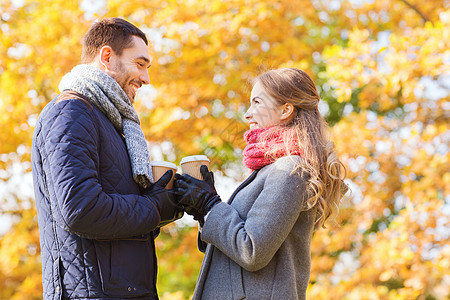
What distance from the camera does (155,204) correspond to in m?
2.08

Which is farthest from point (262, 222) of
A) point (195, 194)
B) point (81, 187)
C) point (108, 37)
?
point (108, 37)

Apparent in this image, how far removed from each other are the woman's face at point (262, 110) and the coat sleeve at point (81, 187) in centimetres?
74

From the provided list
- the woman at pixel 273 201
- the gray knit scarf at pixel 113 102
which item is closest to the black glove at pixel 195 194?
the woman at pixel 273 201

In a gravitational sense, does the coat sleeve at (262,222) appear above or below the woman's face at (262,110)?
below

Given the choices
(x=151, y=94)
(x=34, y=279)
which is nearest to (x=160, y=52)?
(x=151, y=94)

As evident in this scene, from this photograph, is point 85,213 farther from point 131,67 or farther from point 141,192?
point 131,67

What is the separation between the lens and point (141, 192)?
7.18ft

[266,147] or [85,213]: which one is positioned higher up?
[266,147]

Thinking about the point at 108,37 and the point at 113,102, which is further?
the point at 108,37

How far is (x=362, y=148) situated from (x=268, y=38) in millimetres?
1508

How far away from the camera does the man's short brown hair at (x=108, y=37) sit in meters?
2.31

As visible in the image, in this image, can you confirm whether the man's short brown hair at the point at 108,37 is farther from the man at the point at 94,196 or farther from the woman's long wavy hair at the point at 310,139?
the woman's long wavy hair at the point at 310,139

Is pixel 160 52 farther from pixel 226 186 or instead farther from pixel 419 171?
pixel 419 171

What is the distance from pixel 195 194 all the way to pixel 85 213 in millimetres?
549
